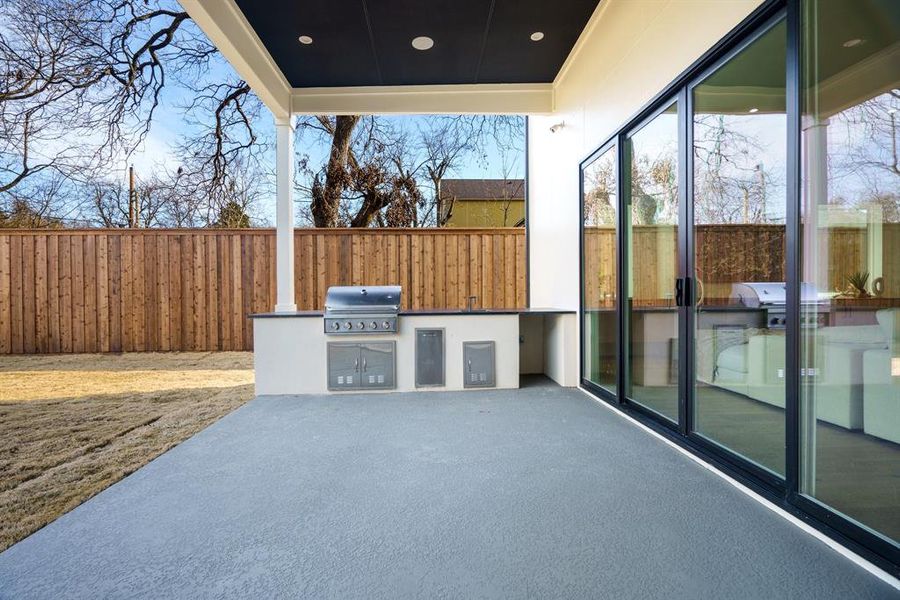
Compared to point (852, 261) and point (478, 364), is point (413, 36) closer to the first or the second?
point (478, 364)

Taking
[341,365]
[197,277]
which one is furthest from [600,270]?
[197,277]

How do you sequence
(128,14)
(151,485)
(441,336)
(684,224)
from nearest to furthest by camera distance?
(151,485) → (684,224) → (441,336) → (128,14)

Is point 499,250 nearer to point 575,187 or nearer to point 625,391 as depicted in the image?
point 575,187

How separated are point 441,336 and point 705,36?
3056 mm

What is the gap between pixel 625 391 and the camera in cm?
355

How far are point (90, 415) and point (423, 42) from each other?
4.22m

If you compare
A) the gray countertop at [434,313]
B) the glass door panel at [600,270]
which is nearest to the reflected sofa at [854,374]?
the glass door panel at [600,270]

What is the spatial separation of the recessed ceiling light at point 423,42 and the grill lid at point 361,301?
2295 millimetres

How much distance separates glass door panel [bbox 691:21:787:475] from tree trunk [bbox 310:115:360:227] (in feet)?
20.2

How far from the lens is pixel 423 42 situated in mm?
4059

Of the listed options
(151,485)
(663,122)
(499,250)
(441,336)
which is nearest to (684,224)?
(663,122)

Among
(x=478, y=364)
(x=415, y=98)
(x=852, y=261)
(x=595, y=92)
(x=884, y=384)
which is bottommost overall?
(x=478, y=364)

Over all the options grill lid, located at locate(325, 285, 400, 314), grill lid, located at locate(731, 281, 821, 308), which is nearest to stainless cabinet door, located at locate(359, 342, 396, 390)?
grill lid, located at locate(325, 285, 400, 314)

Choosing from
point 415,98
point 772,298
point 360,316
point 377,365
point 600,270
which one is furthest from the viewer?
point 415,98
